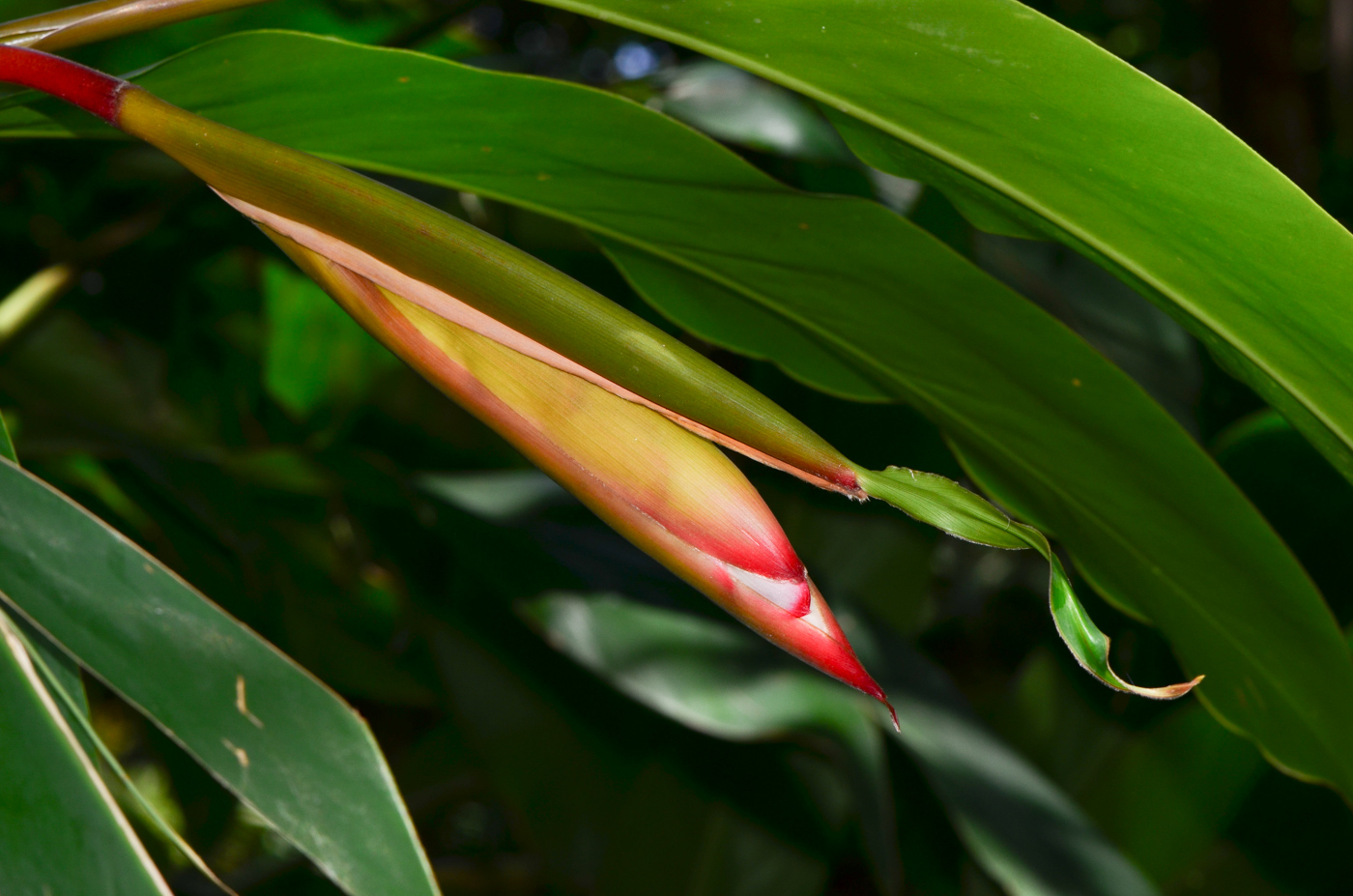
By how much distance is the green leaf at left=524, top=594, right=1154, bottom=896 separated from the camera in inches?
18.8

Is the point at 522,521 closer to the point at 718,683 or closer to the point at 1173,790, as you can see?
the point at 718,683

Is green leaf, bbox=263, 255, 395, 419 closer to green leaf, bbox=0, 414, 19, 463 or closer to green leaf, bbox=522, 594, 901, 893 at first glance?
green leaf, bbox=522, 594, 901, 893

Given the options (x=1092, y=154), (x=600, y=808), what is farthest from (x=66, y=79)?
(x=600, y=808)

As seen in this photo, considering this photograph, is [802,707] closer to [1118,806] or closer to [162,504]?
[1118,806]

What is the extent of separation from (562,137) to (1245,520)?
27 cm

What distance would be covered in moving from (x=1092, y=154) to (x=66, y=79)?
259 mm

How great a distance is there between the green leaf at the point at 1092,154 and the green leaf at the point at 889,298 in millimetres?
39

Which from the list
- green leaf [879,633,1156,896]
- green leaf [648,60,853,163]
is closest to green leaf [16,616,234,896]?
green leaf [879,633,1156,896]

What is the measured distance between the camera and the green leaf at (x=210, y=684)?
284 mm

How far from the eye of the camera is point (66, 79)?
0.22 m

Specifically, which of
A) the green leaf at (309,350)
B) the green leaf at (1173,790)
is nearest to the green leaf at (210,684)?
the green leaf at (1173,790)

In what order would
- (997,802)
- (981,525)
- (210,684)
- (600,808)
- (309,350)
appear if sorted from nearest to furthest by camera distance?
(981,525) < (210,684) < (997,802) < (600,808) < (309,350)

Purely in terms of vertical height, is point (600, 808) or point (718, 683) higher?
point (718, 683)

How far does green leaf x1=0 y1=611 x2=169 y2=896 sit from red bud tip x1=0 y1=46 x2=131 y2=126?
6.7 inches
